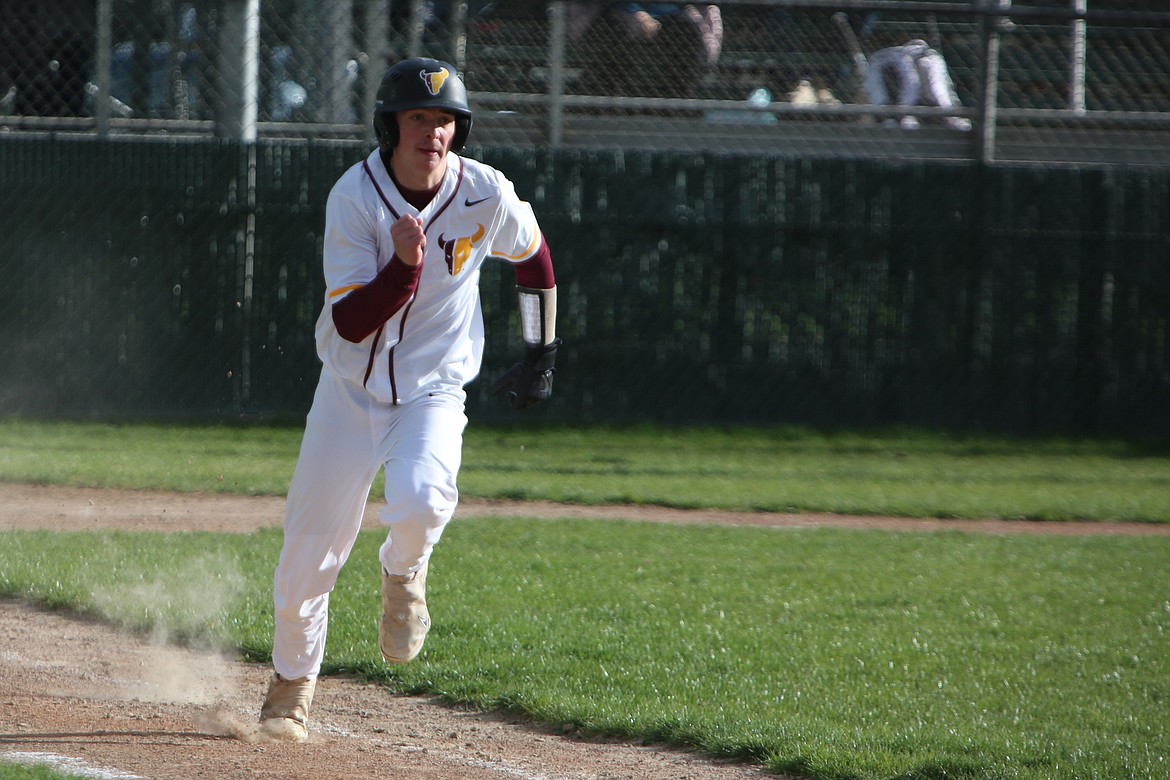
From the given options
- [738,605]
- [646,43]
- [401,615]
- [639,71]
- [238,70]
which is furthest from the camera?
[639,71]

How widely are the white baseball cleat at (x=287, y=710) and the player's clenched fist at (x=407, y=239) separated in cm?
150

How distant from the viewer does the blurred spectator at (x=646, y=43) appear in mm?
12727

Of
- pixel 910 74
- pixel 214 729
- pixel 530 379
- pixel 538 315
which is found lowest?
pixel 214 729

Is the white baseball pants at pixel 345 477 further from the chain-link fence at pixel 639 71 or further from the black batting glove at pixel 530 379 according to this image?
the chain-link fence at pixel 639 71

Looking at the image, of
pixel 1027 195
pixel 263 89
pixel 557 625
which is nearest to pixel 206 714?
pixel 557 625

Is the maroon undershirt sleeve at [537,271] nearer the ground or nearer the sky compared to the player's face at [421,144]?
nearer the ground

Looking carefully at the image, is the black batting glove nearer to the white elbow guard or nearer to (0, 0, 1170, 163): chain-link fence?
the white elbow guard

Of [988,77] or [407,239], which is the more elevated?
[988,77]

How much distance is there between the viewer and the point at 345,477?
4355 mm

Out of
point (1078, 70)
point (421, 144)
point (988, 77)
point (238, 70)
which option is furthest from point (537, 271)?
point (1078, 70)

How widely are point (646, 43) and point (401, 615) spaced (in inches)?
364

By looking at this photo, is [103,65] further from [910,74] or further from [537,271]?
[537,271]

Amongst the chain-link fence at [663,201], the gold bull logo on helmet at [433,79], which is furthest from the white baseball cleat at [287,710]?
the chain-link fence at [663,201]

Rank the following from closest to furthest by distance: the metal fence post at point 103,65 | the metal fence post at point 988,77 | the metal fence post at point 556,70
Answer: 1. the metal fence post at point 103,65
2. the metal fence post at point 556,70
3. the metal fence post at point 988,77
